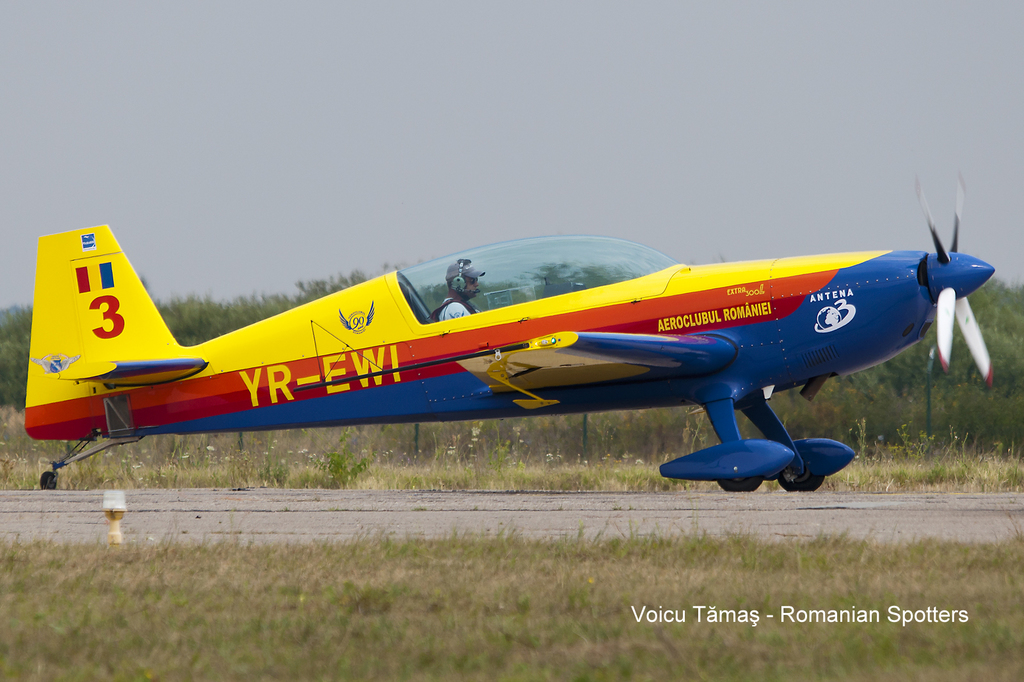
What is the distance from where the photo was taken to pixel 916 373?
20781 millimetres

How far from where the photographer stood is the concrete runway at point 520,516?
258 inches

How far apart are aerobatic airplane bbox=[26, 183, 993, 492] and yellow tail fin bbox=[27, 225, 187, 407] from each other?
178 mm

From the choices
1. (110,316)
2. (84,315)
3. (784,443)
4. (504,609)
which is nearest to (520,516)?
(504,609)

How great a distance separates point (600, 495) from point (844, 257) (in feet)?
12.3

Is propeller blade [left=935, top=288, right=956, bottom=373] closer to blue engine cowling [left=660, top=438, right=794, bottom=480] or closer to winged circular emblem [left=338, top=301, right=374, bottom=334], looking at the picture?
blue engine cowling [left=660, top=438, right=794, bottom=480]

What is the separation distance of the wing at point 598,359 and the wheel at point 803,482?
1.94m

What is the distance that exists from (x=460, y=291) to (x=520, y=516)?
142 inches

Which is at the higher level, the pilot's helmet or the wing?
the pilot's helmet

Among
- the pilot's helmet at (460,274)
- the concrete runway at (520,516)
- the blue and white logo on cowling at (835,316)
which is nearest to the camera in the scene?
the concrete runway at (520,516)

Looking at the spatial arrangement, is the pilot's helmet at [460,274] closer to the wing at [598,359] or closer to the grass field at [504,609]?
the wing at [598,359]

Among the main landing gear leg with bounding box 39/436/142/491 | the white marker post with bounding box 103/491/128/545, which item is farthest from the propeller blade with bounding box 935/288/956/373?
the main landing gear leg with bounding box 39/436/142/491

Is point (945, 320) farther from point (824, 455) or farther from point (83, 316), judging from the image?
point (83, 316)

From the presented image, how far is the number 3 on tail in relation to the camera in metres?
12.3

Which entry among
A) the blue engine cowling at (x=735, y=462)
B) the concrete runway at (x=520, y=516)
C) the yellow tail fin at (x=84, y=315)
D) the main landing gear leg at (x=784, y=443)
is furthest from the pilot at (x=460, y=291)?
the yellow tail fin at (x=84, y=315)
